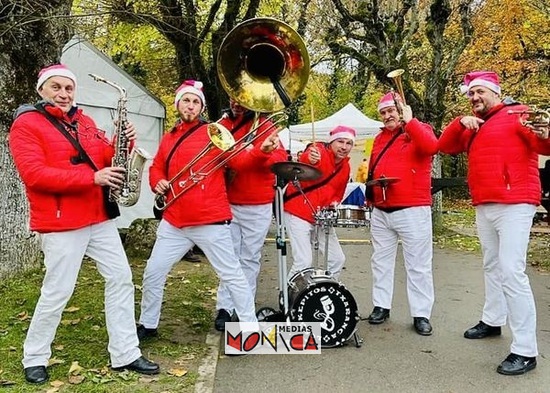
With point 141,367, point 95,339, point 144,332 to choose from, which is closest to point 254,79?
point 144,332

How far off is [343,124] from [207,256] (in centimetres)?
1188

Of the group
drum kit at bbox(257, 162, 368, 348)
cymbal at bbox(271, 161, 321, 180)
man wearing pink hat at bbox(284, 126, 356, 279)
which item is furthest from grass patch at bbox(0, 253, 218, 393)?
cymbal at bbox(271, 161, 321, 180)

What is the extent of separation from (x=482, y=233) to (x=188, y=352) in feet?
8.31

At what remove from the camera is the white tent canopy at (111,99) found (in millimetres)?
9625

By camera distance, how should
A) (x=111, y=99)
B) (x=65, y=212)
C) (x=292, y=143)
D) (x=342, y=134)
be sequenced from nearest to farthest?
(x=65, y=212) < (x=342, y=134) < (x=111, y=99) < (x=292, y=143)

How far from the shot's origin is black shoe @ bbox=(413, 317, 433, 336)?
542 cm

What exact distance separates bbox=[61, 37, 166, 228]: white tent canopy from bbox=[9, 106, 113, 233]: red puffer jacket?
457cm

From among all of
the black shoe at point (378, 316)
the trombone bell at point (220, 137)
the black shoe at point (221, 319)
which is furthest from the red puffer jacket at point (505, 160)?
the black shoe at point (221, 319)

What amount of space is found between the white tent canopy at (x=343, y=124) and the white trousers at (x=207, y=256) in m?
11.6

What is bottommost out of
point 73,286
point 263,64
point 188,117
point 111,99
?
point 73,286

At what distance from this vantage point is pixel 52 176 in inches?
152

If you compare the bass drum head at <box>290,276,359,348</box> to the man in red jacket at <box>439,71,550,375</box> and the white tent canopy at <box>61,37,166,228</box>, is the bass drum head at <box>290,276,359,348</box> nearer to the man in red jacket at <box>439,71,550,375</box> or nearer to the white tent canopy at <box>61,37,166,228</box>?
the man in red jacket at <box>439,71,550,375</box>

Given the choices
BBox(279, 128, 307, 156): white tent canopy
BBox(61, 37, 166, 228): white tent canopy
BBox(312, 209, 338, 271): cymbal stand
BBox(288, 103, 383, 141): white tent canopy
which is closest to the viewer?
BBox(312, 209, 338, 271): cymbal stand

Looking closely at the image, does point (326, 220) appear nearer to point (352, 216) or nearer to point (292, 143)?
point (352, 216)
